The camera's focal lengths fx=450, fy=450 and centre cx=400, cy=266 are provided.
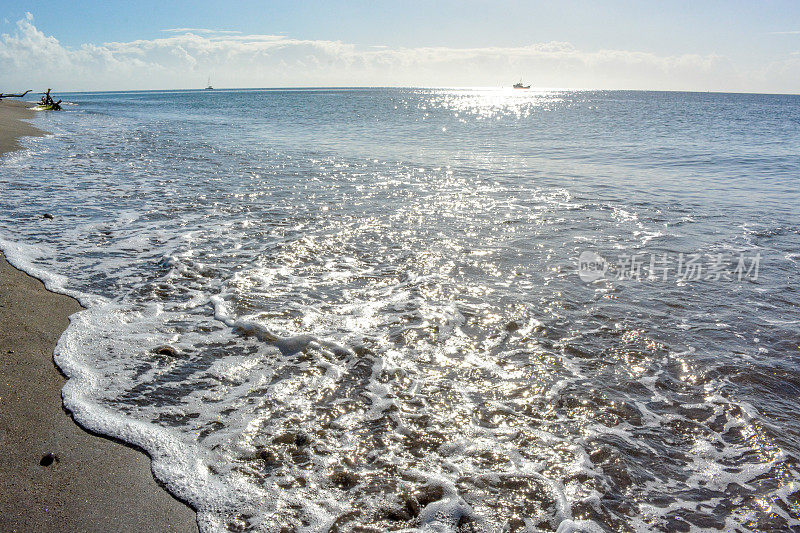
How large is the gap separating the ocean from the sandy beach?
147 mm

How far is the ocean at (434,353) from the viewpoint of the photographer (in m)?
3.52

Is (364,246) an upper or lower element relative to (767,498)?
upper

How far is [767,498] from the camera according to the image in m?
3.58

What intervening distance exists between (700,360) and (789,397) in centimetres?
86

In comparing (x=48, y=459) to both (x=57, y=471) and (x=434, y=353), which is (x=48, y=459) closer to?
(x=57, y=471)

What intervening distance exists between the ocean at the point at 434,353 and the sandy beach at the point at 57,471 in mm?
147

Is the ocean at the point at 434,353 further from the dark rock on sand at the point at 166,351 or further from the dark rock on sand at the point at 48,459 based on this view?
the dark rock on sand at the point at 48,459

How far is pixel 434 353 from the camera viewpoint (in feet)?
17.6

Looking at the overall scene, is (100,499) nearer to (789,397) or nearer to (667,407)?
(667,407)

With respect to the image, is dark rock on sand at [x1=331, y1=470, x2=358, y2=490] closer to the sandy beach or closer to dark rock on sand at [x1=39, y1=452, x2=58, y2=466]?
the sandy beach

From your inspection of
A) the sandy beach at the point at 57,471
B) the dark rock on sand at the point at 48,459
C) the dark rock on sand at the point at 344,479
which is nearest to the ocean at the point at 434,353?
the dark rock on sand at the point at 344,479

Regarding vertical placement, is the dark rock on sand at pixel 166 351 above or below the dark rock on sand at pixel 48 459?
above

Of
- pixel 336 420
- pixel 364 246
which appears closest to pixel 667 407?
pixel 336 420

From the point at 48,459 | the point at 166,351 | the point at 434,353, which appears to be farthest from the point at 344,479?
the point at 166,351
